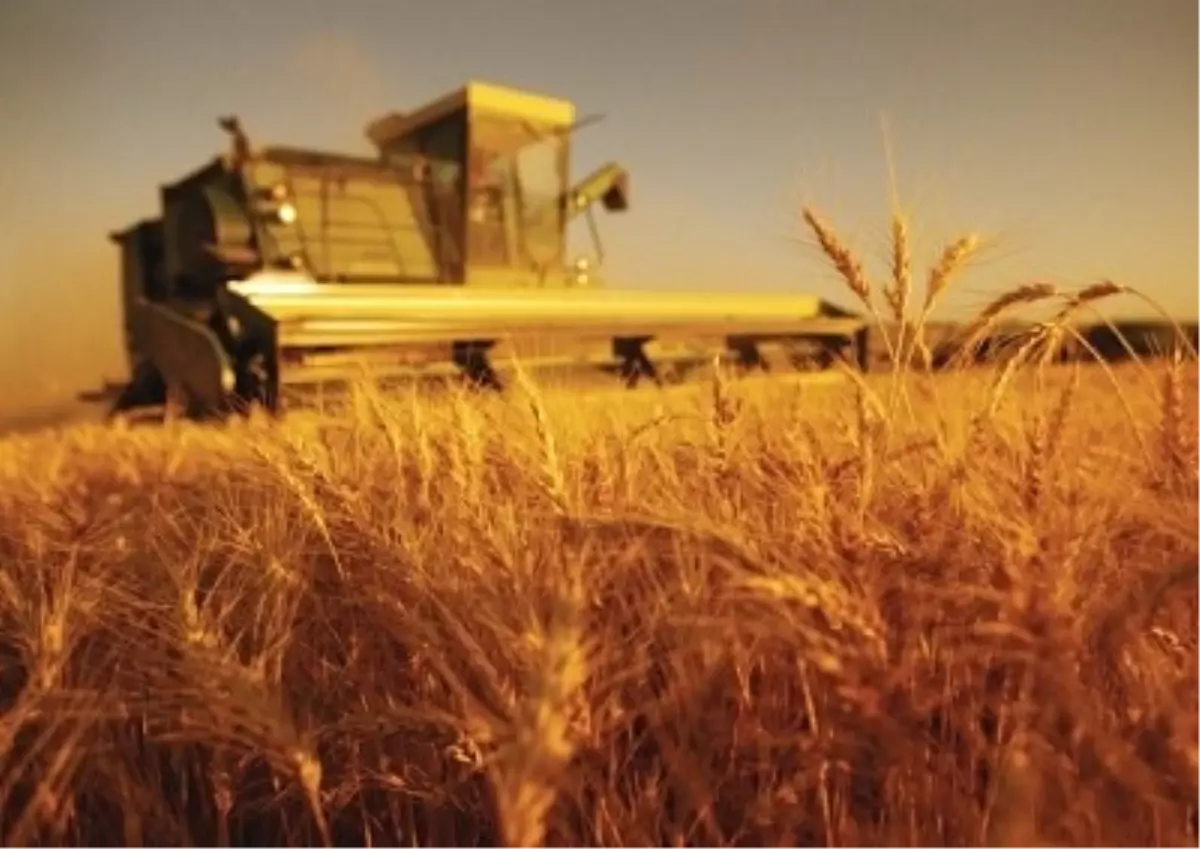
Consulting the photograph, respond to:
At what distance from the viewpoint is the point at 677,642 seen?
3.03 ft

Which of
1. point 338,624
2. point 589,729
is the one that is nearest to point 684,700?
point 589,729

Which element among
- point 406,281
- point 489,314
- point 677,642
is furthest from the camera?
point 406,281

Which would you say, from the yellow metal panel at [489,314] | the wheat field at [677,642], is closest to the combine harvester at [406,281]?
the yellow metal panel at [489,314]

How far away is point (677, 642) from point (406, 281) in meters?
6.83

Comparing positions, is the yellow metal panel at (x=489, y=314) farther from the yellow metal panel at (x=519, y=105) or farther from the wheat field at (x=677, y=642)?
the wheat field at (x=677, y=642)

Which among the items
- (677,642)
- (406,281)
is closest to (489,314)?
(406,281)

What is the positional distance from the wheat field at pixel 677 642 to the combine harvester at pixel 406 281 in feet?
12.0

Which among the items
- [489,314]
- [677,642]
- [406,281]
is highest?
[406,281]

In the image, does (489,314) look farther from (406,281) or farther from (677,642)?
(677,642)

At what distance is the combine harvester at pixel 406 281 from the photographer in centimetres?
546

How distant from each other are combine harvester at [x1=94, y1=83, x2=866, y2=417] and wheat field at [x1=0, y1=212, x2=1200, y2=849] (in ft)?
12.0

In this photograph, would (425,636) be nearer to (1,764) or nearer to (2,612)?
(1,764)

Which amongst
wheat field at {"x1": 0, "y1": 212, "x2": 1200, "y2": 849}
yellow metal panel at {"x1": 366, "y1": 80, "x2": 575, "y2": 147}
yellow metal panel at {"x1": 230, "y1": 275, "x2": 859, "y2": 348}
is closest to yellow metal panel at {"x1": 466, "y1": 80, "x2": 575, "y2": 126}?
yellow metal panel at {"x1": 366, "y1": 80, "x2": 575, "y2": 147}

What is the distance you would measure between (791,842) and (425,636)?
1.30 feet
